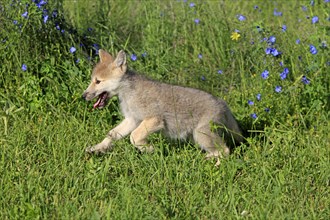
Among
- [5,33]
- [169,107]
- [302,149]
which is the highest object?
[5,33]

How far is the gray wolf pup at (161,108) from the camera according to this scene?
654cm

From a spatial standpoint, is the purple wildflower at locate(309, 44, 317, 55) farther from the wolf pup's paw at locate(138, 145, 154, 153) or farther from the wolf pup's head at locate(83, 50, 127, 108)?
the wolf pup's paw at locate(138, 145, 154, 153)

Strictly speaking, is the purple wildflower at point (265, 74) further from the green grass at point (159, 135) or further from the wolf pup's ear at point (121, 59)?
the wolf pup's ear at point (121, 59)

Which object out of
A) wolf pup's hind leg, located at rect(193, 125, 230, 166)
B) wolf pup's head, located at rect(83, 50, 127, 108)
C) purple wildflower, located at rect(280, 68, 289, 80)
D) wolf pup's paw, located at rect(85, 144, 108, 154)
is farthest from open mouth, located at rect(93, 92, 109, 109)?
purple wildflower, located at rect(280, 68, 289, 80)

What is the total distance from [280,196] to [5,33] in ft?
10.7

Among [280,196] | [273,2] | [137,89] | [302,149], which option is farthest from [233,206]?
[273,2]

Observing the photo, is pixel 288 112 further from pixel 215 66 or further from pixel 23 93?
pixel 23 93

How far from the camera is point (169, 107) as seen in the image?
21.8 ft

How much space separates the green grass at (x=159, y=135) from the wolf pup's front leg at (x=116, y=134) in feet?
0.30

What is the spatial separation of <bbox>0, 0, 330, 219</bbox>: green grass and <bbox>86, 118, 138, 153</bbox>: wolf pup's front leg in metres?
0.09

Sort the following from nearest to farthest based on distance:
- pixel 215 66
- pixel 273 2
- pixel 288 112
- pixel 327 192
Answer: pixel 327 192
pixel 288 112
pixel 215 66
pixel 273 2

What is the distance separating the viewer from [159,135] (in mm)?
6539

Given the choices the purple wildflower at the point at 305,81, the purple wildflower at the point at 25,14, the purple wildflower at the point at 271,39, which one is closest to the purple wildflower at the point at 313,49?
the purple wildflower at the point at 305,81

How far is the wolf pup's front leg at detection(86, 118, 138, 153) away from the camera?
624 centimetres
